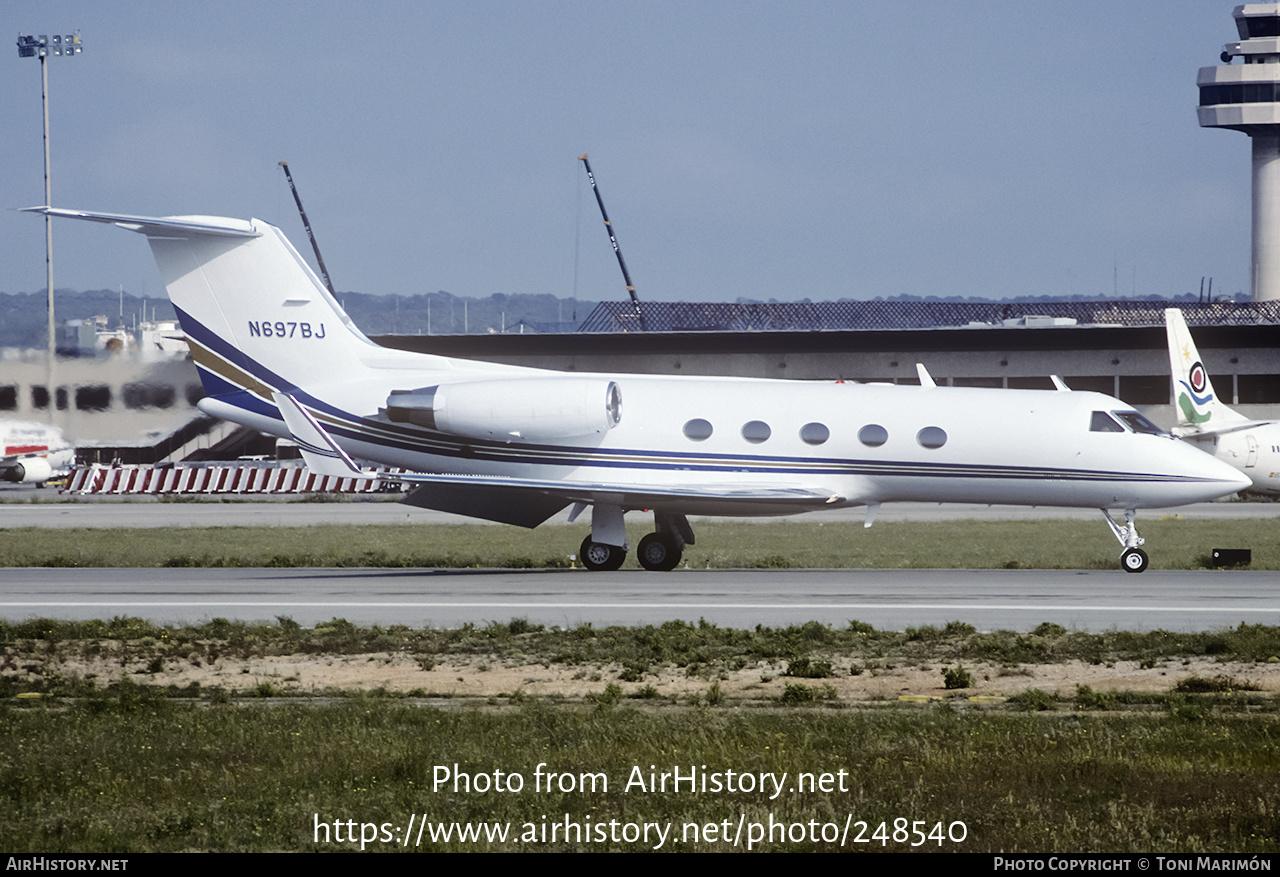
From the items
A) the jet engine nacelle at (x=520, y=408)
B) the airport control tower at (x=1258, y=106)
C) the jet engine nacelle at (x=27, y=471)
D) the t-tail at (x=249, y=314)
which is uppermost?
the airport control tower at (x=1258, y=106)

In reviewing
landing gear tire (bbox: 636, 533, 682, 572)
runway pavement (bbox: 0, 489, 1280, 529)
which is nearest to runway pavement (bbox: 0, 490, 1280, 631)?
landing gear tire (bbox: 636, 533, 682, 572)

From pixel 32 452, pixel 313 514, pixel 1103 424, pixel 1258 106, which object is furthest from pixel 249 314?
pixel 1258 106

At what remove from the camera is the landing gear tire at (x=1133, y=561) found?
2205 cm

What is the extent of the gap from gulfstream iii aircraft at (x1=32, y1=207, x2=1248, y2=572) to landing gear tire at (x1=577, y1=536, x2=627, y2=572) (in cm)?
2

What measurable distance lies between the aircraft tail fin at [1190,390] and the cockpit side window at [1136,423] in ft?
66.3

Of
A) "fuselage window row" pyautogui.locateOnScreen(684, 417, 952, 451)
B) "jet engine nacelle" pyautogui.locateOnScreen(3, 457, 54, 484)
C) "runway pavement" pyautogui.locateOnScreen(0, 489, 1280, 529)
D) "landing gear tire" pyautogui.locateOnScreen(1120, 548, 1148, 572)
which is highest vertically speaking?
"fuselage window row" pyautogui.locateOnScreen(684, 417, 952, 451)

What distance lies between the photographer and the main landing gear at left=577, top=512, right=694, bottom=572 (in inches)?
928

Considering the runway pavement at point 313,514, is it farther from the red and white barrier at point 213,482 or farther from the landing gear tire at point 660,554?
the landing gear tire at point 660,554

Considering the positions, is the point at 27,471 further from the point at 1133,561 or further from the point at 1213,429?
the point at 1133,561

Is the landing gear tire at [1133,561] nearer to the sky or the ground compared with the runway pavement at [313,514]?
nearer to the sky

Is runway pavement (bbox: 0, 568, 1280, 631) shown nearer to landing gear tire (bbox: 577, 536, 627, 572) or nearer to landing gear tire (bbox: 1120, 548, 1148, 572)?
landing gear tire (bbox: 1120, 548, 1148, 572)

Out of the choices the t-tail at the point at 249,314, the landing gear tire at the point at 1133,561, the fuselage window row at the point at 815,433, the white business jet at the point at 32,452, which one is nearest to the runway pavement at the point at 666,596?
the landing gear tire at the point at 1133,561
